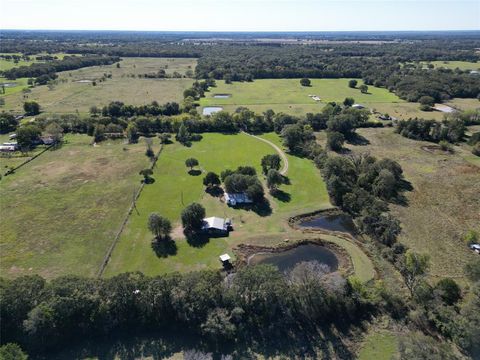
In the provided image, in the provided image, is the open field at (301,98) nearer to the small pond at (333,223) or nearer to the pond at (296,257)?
the small pond at (333,223)

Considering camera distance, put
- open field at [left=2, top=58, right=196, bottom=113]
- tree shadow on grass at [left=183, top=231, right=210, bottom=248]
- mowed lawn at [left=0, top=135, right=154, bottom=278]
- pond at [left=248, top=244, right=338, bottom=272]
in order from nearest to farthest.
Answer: pond at [left=248, top=244, right=338, bottom=272] → mowed lawn at [left=0, top=135, right=154, bottom=278] → tree shadow on grass at [left=183, top=231, right=210, bottom=248] → open field at [left=2, top=58, right=196, bottom=113]

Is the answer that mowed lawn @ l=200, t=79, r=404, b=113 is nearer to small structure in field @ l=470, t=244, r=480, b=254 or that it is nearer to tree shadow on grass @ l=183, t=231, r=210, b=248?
tree shadow on grass @ l=183, t=231, r=210, b=248

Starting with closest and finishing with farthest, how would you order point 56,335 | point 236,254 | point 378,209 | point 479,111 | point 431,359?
point 431,359
point 56,335
point 236,254
point 378,209
point 479,111

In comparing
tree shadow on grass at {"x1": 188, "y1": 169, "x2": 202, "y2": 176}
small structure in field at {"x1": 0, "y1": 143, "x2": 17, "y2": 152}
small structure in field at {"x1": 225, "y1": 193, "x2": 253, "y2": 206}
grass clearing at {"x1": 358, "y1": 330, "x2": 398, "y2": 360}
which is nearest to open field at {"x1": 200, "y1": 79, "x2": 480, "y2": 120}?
tree shadow on grass at {"x1": 188, "y1": 169, "x2": 202, "y2": 176}

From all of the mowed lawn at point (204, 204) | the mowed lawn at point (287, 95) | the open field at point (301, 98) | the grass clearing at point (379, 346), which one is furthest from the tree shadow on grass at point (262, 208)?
the mowed lawn at point (287, 95)

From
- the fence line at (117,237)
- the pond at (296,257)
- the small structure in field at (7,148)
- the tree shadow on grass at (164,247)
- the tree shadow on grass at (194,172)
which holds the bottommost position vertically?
the pond at (296,257)

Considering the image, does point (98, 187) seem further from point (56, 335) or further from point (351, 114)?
point (351, 114)

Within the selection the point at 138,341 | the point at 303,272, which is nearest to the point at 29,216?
the point at 138,341
